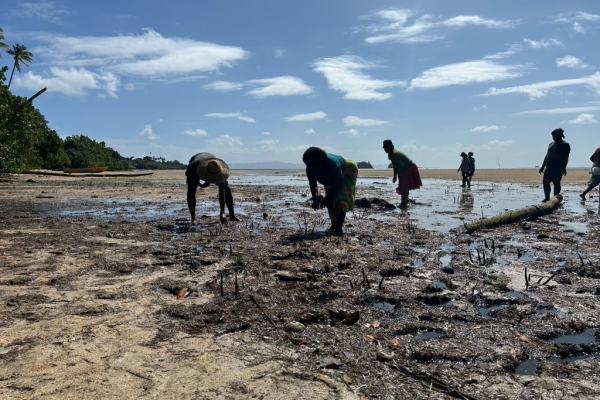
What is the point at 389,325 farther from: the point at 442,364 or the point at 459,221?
the point at 459,221

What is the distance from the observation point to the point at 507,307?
3768 mm

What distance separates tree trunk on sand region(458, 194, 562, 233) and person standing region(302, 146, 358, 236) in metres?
2.30

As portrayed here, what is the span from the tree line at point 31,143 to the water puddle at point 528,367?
21.5 meters

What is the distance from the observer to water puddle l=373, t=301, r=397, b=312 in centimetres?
382

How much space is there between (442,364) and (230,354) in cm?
140

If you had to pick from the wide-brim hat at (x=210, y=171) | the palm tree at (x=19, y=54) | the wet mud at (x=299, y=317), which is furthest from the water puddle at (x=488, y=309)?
the palm tree at (x=19, y=54)

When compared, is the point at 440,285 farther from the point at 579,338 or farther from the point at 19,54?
the point at 19,54

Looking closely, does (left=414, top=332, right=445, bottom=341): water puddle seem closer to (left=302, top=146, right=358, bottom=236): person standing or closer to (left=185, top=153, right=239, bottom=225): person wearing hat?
(left=302, top=146, right=358, bottom=236): person standing

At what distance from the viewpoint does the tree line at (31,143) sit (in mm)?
21484

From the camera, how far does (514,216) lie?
8.90 meters

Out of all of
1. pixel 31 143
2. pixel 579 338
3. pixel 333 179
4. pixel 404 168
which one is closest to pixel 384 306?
pixel 579 338

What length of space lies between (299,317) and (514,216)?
6979mm

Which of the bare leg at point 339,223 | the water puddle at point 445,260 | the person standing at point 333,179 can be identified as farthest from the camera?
the bare leg at point 339,223

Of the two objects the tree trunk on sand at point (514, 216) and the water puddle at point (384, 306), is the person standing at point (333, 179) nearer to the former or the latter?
the tree trunk on sand at point (514, 216)
